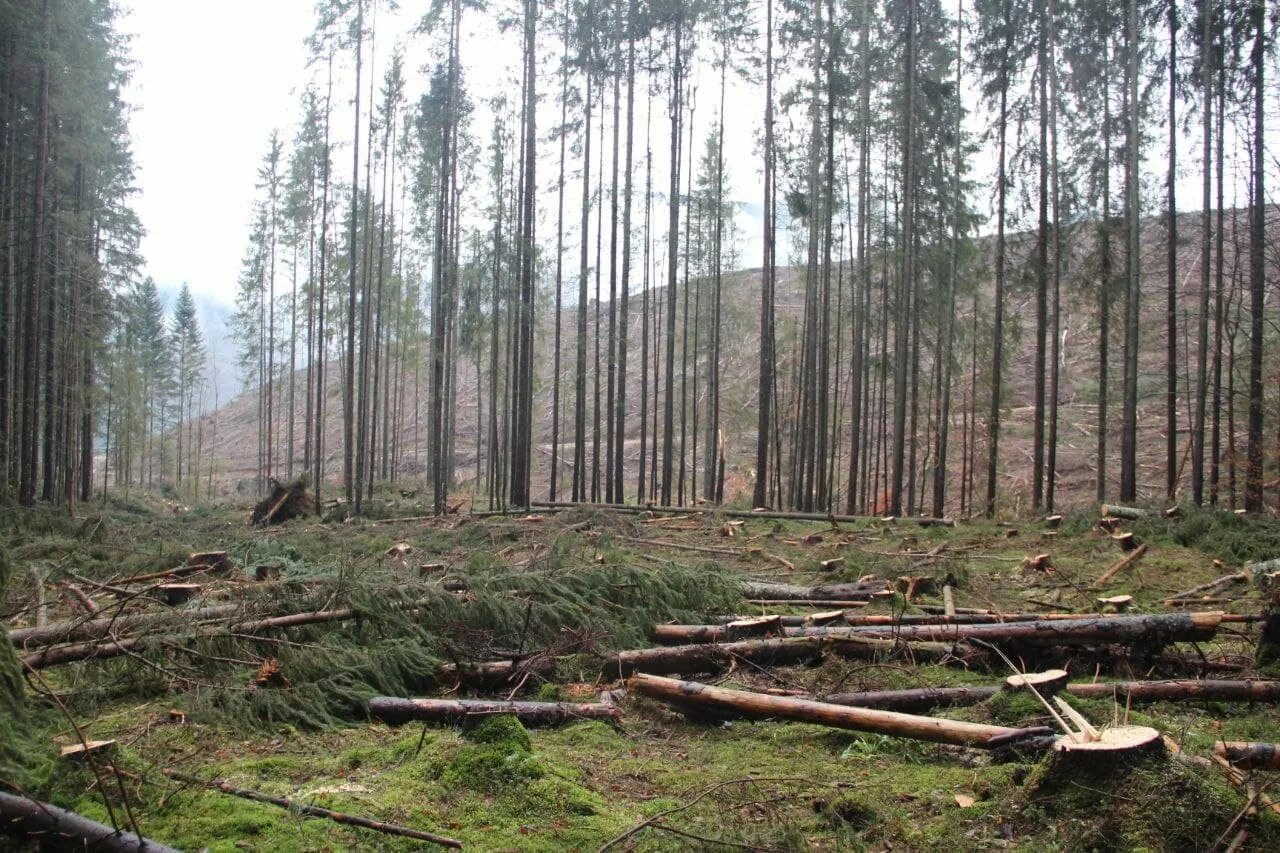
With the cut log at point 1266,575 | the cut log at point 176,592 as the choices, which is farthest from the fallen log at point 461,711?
the cut log at point 1266,575

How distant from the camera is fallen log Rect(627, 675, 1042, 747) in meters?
3.82

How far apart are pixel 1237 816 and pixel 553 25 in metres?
21.7

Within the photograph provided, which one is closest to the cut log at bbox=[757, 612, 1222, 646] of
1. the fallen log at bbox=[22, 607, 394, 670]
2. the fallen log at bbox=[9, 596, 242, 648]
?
the fallen log at bbox=[22, 607, 394, 670]

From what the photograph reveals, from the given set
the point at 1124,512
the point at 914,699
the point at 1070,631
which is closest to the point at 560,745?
the point at 914,699

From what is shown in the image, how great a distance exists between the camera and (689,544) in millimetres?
12539

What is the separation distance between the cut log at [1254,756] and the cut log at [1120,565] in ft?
18.2

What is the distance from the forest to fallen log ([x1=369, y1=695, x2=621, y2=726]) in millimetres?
22

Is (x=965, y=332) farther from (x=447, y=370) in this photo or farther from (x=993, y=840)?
(x=993, y=840)

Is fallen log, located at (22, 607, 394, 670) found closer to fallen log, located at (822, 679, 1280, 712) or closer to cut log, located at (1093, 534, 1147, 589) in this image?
fallen log, located at (822, 679, 1280, 712)

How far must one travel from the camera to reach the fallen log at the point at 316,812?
291cm

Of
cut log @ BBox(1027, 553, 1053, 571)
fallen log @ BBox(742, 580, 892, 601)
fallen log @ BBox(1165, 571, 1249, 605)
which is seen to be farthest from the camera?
cut log @ BBox(1027, 553, 1053, 571)

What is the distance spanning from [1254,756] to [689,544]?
943cm

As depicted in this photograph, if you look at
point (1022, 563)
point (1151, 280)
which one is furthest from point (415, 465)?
point (1151, 280)

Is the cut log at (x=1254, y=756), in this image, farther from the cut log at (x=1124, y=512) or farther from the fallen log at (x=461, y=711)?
the cut log at (x=1124, y=512)
